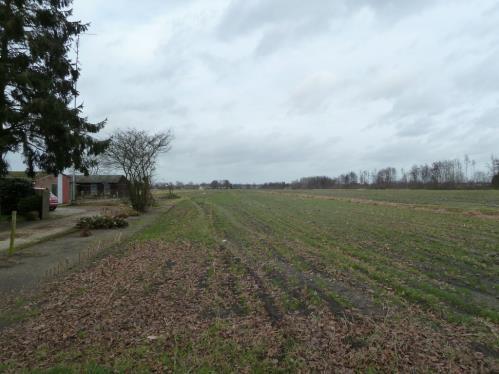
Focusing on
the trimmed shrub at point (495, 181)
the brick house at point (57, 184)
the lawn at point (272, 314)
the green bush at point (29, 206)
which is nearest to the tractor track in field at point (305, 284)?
the lawn at point (272, 314)

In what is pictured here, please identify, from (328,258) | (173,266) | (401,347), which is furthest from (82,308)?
(328,258)

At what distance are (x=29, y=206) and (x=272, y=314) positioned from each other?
69.8ft

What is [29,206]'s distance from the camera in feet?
70.9

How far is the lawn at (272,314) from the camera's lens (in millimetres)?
3852

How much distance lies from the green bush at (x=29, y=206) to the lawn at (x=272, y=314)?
14.9 m

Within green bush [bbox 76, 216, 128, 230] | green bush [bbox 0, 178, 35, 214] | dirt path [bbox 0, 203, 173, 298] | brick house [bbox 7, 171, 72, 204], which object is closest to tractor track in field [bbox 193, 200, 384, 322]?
dirt path [bbox 0, 203, 173, 298]

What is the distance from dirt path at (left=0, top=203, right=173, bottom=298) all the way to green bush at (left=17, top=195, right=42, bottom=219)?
8196 millimetres

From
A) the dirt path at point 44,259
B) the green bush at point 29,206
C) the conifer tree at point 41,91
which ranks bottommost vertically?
the dirt path at point 44,259

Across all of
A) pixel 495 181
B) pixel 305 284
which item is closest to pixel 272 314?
pixel 305 284

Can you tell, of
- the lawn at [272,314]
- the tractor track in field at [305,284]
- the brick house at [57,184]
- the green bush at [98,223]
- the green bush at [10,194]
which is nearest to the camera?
the lawn at [272,314]

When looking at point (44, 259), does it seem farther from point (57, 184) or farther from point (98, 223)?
point (57, 184)

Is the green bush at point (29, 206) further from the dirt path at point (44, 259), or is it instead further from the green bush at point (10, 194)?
the dirt path at point (44, 259)

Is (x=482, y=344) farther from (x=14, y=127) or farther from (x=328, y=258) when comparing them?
(x=14, y=127)

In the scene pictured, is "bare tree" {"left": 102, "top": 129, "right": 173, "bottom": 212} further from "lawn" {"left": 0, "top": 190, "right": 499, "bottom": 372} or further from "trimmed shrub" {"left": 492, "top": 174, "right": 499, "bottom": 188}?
"trimmed shrub" {"left": 492, "top": 174, "right": 499, "bottom": 188}
